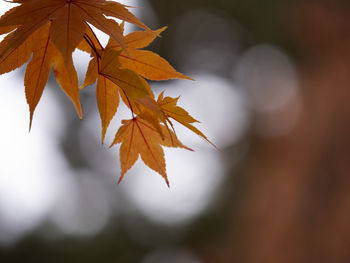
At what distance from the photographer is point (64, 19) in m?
0.32

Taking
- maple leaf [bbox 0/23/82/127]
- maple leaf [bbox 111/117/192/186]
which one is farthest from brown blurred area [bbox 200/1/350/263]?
maple leaf [bbox 0/23/82/127]

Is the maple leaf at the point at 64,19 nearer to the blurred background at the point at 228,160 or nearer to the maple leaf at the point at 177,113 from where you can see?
the maple leaf at the point at 177,113

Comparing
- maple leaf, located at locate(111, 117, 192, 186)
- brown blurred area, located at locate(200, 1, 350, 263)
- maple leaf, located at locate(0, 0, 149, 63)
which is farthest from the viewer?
brown blurred area, located at locate(200, 1, 350, 263)

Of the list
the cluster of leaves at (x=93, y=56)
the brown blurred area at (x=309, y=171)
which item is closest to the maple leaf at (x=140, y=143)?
the cluster of leaves at (x=93, y=56)

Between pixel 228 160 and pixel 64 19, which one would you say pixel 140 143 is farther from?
pixel 228 160

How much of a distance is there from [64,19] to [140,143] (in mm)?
175

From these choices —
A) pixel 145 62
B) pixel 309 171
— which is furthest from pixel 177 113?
pixel 309 171

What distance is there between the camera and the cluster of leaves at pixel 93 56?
0.31 metres

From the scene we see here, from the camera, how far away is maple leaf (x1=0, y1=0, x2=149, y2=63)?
0.30m

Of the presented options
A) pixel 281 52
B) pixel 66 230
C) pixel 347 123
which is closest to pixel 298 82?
pixel 281 52

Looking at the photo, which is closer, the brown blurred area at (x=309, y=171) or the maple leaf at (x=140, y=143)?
the maple leaf at (x=140, y=143)

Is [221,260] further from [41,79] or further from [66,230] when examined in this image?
[41,79]

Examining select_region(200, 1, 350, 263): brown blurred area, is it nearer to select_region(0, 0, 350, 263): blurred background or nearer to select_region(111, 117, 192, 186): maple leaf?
select_region(0, 0, 350, 263): blurred background

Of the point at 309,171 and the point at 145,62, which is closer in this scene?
the point at 145,62
